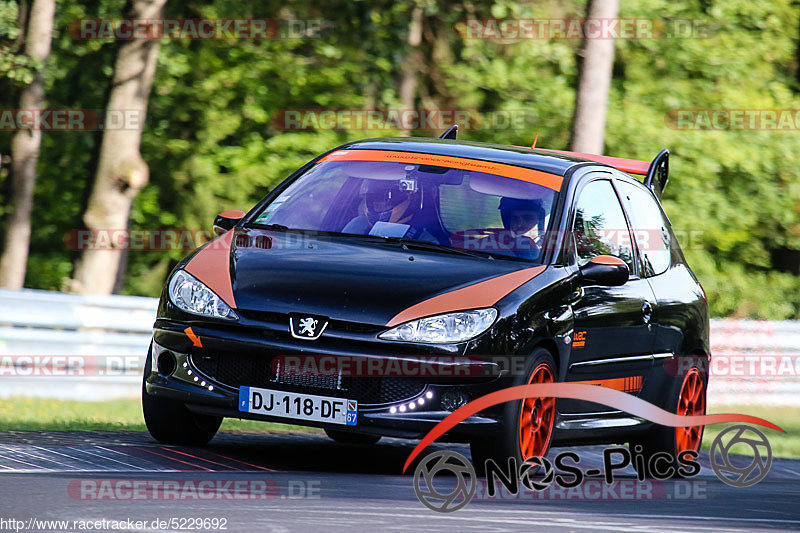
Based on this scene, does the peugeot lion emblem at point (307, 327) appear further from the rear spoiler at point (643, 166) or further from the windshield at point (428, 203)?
the rear spoiler at point (643, 166)

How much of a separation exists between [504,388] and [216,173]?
71.6ft

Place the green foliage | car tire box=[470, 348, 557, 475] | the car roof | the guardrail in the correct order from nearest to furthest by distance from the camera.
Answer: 1. car tire box=[470, 348, 557, 475]
2. the car roof
3. the guardrail
4. the green foliage

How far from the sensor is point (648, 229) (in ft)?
30.1

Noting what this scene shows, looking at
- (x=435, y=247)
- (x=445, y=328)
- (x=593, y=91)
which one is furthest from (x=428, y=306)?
(x=593, y=91)

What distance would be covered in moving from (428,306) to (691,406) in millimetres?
3215

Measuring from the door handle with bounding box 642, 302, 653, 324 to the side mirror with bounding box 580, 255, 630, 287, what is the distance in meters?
0.69

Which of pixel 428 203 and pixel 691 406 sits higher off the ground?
pixel 428 203

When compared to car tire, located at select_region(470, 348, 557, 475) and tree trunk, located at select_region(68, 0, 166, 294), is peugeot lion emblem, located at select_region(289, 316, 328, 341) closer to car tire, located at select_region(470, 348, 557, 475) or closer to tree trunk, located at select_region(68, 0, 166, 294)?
car tire, located at select_region(470, 348, 557, 475)

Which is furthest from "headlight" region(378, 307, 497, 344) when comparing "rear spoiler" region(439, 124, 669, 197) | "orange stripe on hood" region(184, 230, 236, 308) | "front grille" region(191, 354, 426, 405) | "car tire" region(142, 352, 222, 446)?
"rear spoiler" region(439, 124, 669, 197)

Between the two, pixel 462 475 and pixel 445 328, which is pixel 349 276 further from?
pixel 462 475

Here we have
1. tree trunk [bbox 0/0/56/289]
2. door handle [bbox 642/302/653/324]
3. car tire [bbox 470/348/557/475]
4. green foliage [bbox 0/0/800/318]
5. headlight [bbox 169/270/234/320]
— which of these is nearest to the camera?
car tire [bbox 470/348/557/475]

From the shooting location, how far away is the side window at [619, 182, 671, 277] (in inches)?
351

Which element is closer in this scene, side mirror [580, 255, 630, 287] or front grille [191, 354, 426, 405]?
front grille [191, 354, 426, 405]

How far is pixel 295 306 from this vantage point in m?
6.90
